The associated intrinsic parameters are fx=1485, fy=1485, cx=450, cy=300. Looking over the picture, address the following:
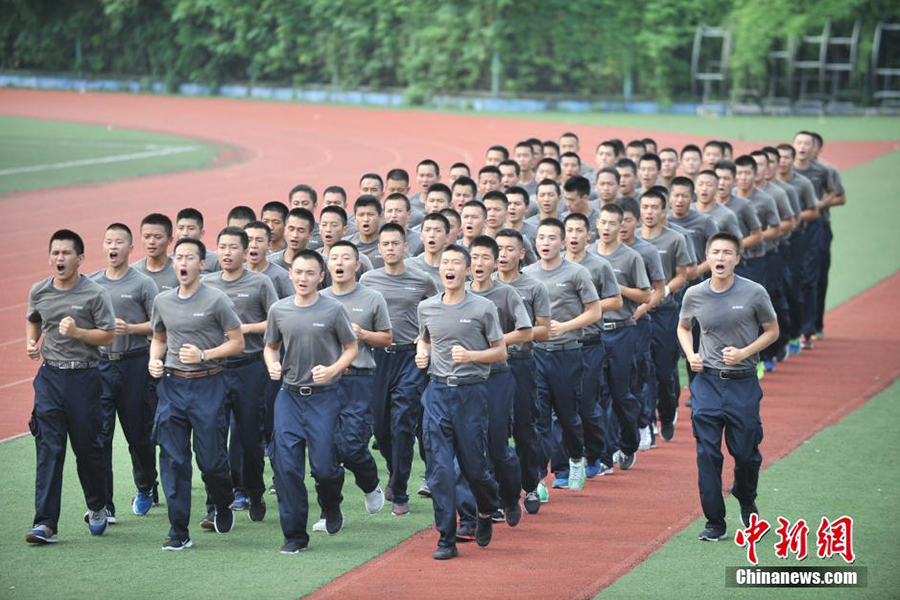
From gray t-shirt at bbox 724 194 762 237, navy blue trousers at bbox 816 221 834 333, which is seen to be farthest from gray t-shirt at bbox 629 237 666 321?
navy blue trousers at bbox 816 221 834 333

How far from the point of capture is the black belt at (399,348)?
1148cm

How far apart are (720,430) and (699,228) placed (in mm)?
4812

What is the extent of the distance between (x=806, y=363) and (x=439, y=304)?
838cm

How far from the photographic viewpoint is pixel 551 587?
918 cm

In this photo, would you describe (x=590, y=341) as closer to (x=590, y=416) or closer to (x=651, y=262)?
(x=590, y=416)

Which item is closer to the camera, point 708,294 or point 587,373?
point 708,294

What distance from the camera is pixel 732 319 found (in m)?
10.2

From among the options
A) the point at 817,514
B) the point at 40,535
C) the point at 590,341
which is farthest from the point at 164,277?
the point at 817,514

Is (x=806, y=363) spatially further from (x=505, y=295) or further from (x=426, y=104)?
(x=426, y=104)

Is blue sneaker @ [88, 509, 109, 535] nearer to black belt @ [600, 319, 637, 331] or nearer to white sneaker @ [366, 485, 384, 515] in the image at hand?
white sneaker @ [366, 485, 384, 515]

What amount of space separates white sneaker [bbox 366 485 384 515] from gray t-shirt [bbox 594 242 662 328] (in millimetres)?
2655

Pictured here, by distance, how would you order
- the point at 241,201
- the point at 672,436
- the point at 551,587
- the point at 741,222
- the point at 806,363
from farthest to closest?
the point at 241,201
the point at 806,363
the point at 741,222
the point at 672,436
the point at 551,587

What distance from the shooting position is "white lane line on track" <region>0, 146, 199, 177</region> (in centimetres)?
3512

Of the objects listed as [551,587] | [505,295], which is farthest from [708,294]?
[551,587]
